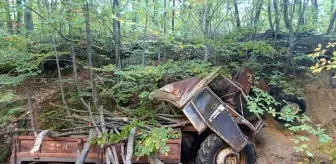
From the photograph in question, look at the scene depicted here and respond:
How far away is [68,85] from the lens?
8820mm

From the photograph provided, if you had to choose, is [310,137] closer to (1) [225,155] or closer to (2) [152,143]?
(1) [225,155]

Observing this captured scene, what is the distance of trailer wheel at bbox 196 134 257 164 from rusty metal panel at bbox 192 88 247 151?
15 cm

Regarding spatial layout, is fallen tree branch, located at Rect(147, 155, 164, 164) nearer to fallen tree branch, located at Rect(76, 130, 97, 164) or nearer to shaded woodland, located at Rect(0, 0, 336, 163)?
shaded woodland, located at Rect(0, 0, 336, 163)

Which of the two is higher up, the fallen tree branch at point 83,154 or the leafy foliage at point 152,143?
the leafy foliage at point 152,143

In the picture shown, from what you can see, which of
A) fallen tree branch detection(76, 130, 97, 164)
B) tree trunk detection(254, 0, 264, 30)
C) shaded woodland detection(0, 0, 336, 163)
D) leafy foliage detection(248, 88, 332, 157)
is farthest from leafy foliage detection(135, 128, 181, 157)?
tree trunk detection(254, 0, 264, 30)

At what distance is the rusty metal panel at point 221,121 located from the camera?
5250 millimetres

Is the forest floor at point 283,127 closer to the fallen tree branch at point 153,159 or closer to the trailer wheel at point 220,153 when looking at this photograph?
the trailer wheel at point 220,153

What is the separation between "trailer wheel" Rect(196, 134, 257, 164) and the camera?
5.27 meters

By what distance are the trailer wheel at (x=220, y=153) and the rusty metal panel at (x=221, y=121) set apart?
15 centimetres

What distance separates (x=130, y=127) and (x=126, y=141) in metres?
0.26

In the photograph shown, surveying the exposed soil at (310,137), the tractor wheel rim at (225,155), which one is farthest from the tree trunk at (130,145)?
the exposed soil at (310,137)

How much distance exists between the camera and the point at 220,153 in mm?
5371

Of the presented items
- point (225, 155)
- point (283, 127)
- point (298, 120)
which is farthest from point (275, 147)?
point (298, 120)

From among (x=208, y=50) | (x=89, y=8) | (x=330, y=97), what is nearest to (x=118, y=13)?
(x=89, y=8)
